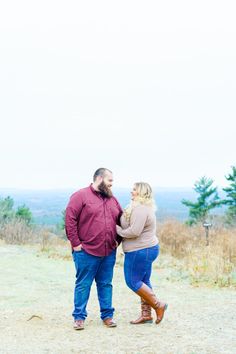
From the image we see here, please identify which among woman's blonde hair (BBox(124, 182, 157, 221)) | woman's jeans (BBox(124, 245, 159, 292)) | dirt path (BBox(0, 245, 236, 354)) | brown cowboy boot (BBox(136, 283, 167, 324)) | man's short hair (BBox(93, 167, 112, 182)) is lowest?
dirt path (BBox(0, 245, 236, 354))

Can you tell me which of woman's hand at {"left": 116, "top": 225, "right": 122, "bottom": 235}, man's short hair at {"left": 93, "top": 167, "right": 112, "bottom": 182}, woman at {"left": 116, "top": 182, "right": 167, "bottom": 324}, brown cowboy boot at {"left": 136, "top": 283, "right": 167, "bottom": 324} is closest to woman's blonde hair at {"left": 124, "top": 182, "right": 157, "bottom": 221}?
woman at {"left": 116, "top": 182, "right": 167, "bottom": 324}

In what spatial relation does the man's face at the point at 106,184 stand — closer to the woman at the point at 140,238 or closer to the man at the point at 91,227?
the man at the point at 91,227

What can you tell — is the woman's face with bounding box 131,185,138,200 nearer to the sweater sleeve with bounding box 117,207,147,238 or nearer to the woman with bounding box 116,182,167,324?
the woman with bounding box 116,182,167,324

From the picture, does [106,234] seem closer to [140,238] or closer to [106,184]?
[140,238]

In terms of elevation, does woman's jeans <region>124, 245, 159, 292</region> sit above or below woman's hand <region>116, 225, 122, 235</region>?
below

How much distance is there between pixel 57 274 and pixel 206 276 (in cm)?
302

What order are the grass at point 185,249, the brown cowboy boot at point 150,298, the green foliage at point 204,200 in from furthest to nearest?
the green foliage at point 204,200 → the grass at point 185,249 → the brown cowboy boot at point 150,298

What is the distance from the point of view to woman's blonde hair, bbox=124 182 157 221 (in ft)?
22.3

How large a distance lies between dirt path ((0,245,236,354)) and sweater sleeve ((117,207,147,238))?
107 cm

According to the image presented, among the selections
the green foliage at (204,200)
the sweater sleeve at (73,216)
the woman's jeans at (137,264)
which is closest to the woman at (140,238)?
the woman's jeans at (137,264)

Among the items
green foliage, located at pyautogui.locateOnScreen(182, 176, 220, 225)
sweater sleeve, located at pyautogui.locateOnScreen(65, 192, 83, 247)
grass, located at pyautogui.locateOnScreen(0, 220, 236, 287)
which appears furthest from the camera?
green foliage, located at pyautogui.locateOnScreen(182, 176, 220, 225)

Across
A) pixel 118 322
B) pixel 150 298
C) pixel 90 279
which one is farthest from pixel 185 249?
pixel 90 279

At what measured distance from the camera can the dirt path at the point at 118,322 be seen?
251 inches

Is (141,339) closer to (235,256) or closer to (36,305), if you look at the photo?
(36,305)
